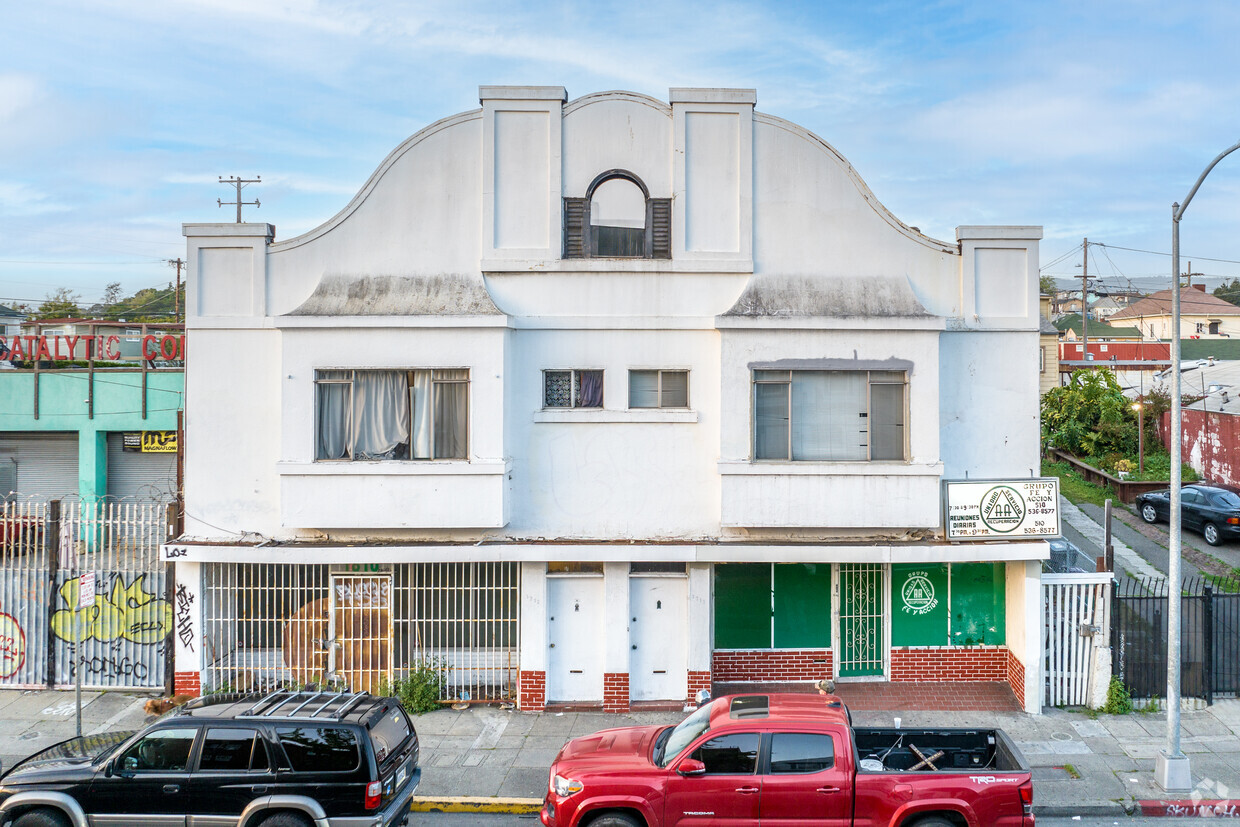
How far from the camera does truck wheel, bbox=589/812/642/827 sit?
8320mm

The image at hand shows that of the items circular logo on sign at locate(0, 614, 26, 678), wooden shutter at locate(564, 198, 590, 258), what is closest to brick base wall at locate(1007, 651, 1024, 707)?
wooden shutter at locate(564, 198, 590, 258)

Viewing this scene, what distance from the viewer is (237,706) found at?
9062mm

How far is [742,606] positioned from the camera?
13695 mm

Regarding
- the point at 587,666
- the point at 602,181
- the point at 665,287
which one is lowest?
the point at 587,666

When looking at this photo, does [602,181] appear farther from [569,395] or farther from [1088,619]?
[1088,619]

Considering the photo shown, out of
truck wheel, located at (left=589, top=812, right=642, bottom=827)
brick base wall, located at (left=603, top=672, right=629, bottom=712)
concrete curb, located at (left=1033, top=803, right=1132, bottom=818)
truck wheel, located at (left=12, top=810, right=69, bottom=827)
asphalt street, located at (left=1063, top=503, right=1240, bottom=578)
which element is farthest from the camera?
asphalt street, located at (left=1063, top=503, right=1240, bottom=578)

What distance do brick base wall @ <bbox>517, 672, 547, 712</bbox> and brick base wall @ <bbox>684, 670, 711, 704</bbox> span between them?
2.13 m

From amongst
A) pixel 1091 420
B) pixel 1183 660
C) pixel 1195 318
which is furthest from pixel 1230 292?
pixel 1183 660

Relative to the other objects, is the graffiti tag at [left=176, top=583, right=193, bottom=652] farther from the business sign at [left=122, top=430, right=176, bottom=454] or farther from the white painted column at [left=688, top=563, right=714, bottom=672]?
the business sign at [left=122, top=430, right=176, bottom=454]

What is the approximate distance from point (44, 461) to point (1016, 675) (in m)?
A: 24.6

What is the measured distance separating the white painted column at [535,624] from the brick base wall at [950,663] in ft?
17.9

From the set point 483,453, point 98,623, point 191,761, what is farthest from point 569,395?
point 98,623

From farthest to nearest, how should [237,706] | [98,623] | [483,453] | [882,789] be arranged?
Answer: [98,623] → [483,453] → [237,706] → [882,789]

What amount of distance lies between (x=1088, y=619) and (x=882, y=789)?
6.50 m
